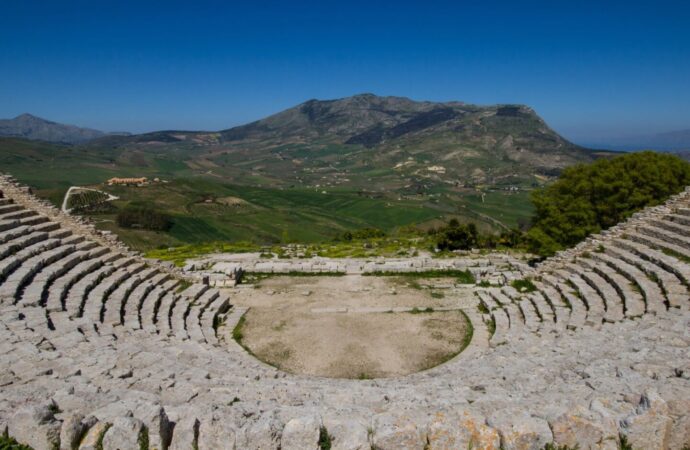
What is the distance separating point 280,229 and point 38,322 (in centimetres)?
7537

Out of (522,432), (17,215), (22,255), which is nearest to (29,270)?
(22,255)

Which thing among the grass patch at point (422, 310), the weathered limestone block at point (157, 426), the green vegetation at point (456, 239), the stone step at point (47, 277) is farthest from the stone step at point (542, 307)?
the stone step at point (47, 277)

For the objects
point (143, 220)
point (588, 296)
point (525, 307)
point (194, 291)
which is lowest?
point (143, 220)

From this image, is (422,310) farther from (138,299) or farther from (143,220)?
(143,220)

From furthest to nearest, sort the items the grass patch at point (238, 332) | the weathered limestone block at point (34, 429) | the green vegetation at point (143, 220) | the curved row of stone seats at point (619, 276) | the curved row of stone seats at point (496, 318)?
the green vegetation at point (143, 220) < the grass patch at point (238, 332) < the curved row of stone seats at point (496, 318) < the curved row of stone seats at point (619, 276) < the weathered limestone block at point (34, 429)

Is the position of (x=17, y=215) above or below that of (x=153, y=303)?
above

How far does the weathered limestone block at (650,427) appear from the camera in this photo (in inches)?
239

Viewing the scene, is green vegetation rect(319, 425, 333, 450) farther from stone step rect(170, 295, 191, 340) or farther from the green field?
the green field

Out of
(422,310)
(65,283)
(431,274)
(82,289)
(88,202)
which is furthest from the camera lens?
(88,202)

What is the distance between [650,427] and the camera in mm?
6098

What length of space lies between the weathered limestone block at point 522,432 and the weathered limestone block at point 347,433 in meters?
1.88

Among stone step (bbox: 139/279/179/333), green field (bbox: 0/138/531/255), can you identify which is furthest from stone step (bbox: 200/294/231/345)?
green field (bbox: 0/138/531/255)

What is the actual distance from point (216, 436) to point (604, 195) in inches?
Result: 1039

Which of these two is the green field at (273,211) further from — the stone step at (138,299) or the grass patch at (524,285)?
the stone step at (138,299)
